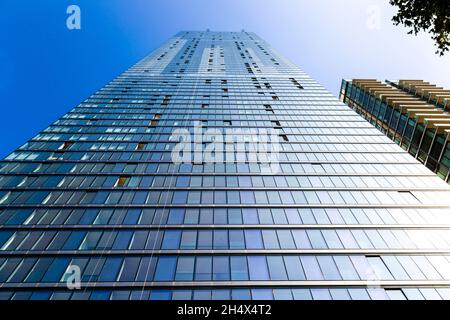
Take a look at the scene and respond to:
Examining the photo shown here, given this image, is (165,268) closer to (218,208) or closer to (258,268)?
(258,268)

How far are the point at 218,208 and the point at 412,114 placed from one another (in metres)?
38.3

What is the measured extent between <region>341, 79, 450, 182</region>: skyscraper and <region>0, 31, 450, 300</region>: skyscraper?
23.3 feet

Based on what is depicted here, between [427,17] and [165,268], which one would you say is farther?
[165,268]

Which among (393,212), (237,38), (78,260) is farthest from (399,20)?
(237,38)

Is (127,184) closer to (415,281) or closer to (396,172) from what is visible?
(415,281)

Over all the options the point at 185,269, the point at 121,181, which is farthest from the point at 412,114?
the point at 121,181

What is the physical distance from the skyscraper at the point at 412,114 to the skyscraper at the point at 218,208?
711cm

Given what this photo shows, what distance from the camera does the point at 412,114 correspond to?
160 ft

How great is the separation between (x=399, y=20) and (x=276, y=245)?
1880cm

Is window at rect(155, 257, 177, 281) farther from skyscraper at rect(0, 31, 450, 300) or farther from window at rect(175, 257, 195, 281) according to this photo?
window at rect(175, 257, 195, 281)

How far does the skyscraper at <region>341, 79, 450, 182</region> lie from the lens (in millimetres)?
42219

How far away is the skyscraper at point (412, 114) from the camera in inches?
1662

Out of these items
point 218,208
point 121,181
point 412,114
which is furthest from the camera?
point 412,114

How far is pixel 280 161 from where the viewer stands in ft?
126
